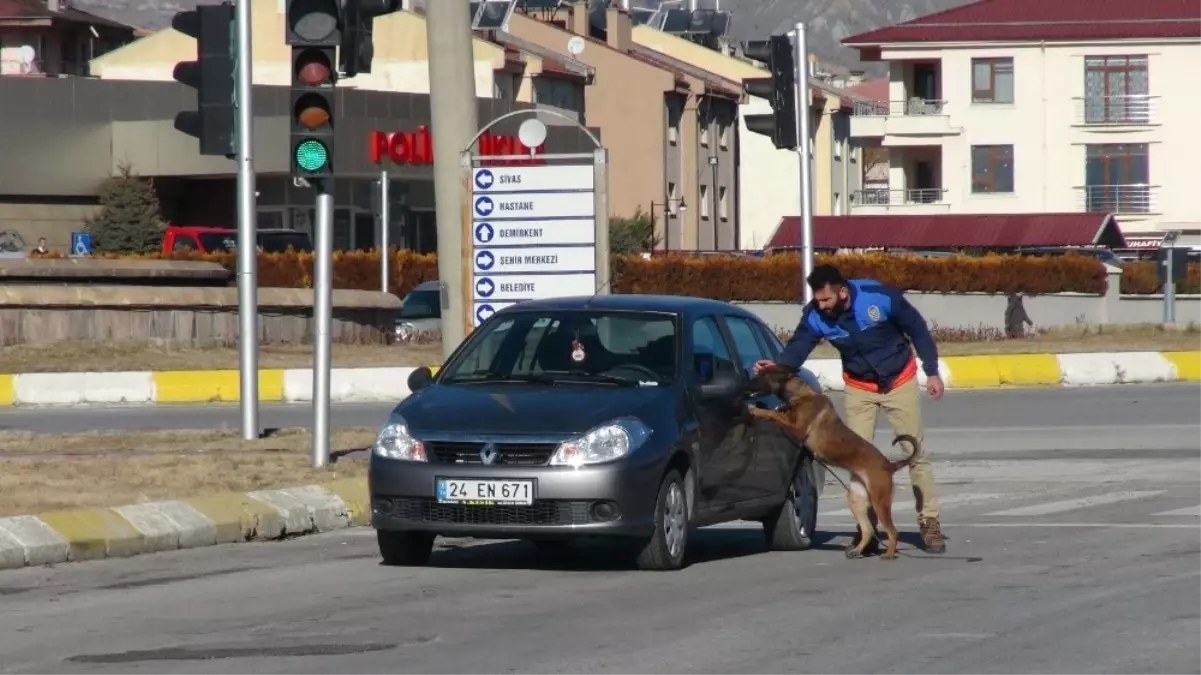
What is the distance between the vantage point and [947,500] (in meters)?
16.0

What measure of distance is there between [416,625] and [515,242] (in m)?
11.8

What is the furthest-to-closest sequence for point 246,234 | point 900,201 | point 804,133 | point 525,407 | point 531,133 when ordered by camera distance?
point 900,201, point 531,133, point 804,133, point 246,234, point 525,407

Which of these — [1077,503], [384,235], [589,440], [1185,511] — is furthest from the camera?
[384,235]

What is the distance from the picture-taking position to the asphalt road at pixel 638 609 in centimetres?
839

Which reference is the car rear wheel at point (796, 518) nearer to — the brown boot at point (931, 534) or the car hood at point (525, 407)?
the brown boot at point (931, 534)

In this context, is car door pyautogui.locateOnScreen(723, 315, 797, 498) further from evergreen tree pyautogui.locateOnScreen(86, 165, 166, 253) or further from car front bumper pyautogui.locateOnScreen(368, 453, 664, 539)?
evergreen tree pyautogui.locateOnScreen(86, 165, 166, 253)

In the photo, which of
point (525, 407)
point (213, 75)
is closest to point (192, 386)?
point (213, 75)

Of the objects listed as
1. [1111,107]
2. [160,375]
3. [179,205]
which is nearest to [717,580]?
[160,375]

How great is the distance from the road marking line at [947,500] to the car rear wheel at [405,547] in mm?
4445

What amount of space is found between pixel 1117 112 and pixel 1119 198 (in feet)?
10.2

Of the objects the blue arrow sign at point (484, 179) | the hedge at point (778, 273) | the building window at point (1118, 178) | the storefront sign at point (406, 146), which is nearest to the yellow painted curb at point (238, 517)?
the blue arrow sign at point (484, 179)

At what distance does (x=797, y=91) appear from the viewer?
22.2m

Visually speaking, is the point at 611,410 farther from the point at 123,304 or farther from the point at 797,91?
the point at 123,304

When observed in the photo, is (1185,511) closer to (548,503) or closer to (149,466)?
(548,503)
